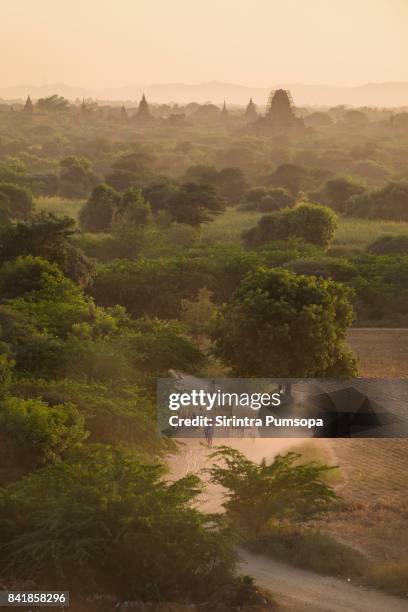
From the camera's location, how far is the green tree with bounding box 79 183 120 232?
5631cm

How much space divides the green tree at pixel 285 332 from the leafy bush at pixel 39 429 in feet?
22.3

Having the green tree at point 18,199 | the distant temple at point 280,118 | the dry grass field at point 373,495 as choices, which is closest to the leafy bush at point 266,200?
the green tree at point 18,199

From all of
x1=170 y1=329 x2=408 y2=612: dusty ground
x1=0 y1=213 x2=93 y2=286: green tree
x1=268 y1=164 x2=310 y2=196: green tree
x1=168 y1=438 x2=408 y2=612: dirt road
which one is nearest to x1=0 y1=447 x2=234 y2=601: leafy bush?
x1=168 y1=438 x2=408 y2=612: dirt road

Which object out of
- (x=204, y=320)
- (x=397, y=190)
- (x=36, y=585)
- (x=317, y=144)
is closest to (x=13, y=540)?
(x=36, y=585)

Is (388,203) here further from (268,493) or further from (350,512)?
(268,493)

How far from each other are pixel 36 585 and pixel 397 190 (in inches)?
2035

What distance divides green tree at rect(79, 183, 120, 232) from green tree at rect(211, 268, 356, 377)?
3315 centimetres

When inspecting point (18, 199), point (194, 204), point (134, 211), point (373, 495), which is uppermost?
point (18, 199)

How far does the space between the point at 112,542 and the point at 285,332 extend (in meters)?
9.59

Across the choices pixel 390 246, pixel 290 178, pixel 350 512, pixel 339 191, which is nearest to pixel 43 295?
pixel 350 512

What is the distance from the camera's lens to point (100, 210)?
5644 centimetres

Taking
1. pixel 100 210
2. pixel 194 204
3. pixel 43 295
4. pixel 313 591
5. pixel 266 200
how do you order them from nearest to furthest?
pixel 313 591 < pixel 43 295 < pixel 194 204 < pixel 100 210 < pixel 266 200

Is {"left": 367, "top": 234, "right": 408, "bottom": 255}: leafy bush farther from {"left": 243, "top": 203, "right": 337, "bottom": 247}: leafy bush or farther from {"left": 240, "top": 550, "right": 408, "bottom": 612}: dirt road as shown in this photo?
{"left": 240, "top": 550, "right": 408, "bottom": 612}: dirt road

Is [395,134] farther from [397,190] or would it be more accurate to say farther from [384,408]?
[384,408]
